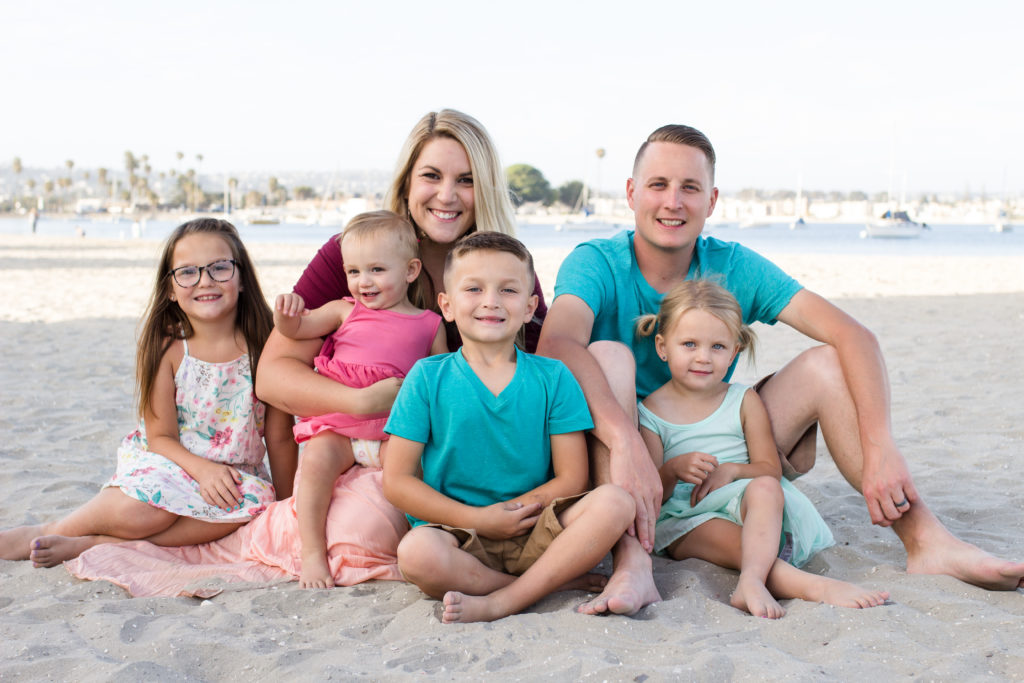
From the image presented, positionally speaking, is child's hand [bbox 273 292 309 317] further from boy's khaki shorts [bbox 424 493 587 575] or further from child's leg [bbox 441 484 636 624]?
child's leg [bbox 441 484 636 624]

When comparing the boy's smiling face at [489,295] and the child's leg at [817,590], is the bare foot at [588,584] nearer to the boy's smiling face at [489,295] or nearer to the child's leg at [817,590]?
the child's leg at [817,590]

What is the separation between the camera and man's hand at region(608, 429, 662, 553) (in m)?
2.65

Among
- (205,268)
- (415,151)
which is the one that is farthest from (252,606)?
(415,151)

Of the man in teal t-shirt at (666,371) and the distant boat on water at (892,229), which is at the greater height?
the distant boat on water at (892,229)

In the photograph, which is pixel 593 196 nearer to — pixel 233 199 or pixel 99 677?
pixel 233 199

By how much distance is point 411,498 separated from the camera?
8.49 feet

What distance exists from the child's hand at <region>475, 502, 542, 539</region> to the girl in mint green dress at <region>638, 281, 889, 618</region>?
1.87 ft

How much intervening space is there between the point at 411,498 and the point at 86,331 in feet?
23.3

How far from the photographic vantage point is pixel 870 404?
9.41 ft

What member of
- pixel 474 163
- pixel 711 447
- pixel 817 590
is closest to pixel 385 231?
pixel 474 163

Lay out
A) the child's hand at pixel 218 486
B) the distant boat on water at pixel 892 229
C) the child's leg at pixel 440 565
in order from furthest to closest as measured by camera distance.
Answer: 1. the distant boat on water at pixel 892 229
2. the child's hand at pixel 218 486
3. the child's leg at pixel 440 565

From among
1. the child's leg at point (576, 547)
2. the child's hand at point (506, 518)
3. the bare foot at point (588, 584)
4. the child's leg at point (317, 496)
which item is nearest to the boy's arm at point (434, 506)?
the child's hand at point (506, 518)

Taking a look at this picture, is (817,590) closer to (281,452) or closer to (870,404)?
(870,404)

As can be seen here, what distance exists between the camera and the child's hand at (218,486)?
309 centimetres
